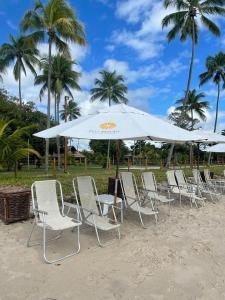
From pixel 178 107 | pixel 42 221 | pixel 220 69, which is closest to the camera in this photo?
pixel 42 221

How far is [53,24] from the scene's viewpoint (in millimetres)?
19969

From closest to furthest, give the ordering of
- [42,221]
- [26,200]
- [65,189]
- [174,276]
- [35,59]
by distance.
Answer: [174,276] → [42,221] → [26,200] → [65,189] → [35,59]

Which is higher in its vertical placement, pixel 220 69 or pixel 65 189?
pixel 220 69

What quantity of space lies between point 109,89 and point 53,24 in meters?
18.8

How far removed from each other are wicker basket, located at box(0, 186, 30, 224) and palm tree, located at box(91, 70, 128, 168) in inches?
1311

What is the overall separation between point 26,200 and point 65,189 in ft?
10.1

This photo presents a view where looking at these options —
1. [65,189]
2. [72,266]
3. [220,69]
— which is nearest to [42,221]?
[72,266]

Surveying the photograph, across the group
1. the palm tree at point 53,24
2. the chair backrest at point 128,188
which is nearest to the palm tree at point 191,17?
the palm tree at point 53,24

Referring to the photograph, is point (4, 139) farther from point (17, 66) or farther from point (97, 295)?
point (17, 66)

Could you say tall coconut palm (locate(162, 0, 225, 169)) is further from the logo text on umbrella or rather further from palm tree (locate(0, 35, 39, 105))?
the logo text on umbrella

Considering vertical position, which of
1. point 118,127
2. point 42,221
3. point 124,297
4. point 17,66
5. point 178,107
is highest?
point 17,66

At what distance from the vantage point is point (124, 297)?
3.07m

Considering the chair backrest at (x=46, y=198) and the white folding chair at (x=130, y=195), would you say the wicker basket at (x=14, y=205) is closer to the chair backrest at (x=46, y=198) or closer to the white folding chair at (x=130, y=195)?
the chair backrest at (x=46, y=198)

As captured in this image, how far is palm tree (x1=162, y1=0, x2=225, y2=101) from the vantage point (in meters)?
22.5
